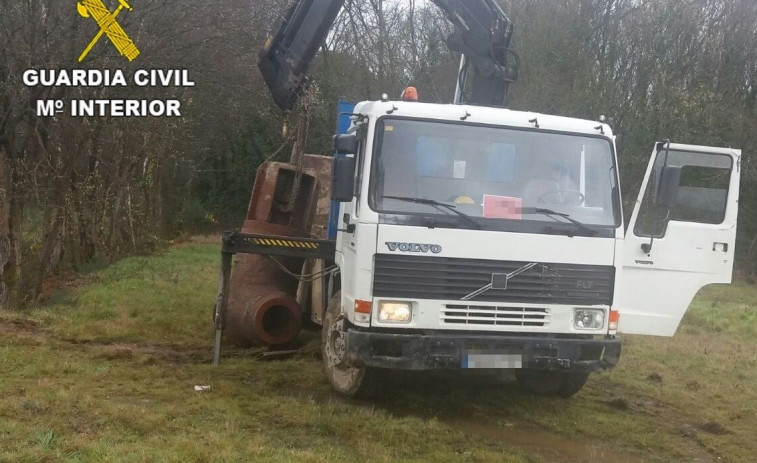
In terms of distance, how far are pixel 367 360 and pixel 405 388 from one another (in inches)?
65.5

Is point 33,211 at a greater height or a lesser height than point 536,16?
lesser

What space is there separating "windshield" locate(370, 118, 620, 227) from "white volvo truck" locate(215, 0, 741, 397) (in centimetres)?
1

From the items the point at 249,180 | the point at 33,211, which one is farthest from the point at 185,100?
the point at 249,180

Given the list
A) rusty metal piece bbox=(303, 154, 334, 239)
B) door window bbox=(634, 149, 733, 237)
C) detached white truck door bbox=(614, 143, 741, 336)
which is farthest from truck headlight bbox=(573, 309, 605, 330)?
rusty metal piece bbox=(303, 154, 334, 239)

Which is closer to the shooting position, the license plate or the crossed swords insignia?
the license plate

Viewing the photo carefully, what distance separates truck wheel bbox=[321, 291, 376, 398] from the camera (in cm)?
660

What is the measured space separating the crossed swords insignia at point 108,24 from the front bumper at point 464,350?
773 cm

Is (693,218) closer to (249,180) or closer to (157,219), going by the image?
(157,219)

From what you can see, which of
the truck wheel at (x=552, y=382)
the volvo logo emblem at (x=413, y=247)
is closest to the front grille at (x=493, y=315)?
the volvo logo emblem at (x=413, y=247)

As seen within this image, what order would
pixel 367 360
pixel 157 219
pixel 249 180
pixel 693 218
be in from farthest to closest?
pixel 249 180, pixel 157 219, pixel 693 218, pixel 367 360

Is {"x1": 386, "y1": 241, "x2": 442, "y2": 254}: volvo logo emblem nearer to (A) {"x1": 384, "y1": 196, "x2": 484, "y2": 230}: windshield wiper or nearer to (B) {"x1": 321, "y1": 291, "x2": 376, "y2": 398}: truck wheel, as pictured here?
(A) {"x1": 384, "y1": 196, "x2": 484, "y2": 230}: windshield wiper

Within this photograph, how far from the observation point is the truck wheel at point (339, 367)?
21.6 ft

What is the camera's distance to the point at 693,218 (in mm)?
6977

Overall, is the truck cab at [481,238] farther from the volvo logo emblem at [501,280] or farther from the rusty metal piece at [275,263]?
the rusty metal piece at [275,263]
